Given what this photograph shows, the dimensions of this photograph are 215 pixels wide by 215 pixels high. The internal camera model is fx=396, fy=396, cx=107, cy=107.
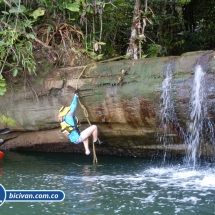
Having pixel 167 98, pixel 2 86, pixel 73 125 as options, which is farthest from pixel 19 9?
pixel 167 98

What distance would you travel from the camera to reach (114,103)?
7.75 m

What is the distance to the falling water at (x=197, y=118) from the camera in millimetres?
6859

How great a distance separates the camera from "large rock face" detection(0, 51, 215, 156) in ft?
23.3

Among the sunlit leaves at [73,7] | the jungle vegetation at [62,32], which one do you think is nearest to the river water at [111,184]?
the jungle vegetation at [62,32]

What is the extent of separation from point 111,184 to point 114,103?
200cm

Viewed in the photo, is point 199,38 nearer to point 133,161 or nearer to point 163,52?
point 163,52

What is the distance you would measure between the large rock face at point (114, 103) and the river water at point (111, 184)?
1.33ft

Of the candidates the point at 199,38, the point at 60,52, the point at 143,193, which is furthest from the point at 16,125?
the point at 199,38

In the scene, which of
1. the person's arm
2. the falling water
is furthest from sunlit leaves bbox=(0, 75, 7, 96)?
the falling water

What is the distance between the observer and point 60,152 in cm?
945

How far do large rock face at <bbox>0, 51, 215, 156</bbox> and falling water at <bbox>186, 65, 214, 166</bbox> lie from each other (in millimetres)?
93

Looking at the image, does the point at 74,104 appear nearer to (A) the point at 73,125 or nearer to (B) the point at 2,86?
(A) the point at 73,125

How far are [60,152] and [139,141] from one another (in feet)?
7.23

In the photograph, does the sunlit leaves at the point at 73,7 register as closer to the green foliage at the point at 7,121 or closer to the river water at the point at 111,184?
the green foliage at the point at 7,121
